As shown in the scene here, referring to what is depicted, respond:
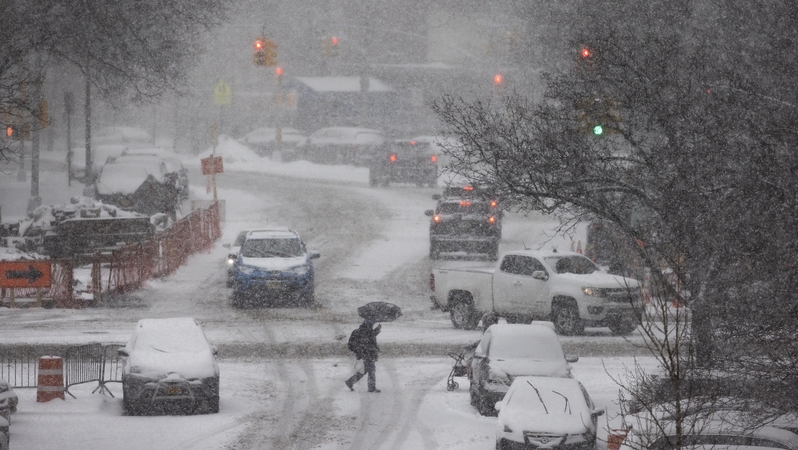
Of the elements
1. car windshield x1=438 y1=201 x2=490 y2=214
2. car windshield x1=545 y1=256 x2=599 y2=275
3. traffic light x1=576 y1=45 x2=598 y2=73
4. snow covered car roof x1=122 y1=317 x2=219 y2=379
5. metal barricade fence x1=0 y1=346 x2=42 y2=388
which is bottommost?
metal barricade fence x1=0 y1=346 x2=42 y2=388

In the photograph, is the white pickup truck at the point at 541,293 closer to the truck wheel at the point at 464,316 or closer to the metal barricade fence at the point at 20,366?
the truck wheel at the point at 464,316

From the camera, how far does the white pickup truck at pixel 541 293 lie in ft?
72.6

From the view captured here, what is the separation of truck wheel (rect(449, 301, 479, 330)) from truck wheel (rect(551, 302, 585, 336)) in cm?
190

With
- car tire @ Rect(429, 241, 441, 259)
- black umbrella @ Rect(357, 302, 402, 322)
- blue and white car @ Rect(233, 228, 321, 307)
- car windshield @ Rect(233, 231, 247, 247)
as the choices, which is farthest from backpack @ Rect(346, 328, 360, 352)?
car tire @ Rect(429, 241, 441, 259)

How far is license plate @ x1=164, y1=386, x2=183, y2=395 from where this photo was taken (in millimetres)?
15344

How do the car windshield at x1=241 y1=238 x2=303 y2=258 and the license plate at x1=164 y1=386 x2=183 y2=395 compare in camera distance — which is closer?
the license plate at x1=164 y1=386 x2=183 y2=395

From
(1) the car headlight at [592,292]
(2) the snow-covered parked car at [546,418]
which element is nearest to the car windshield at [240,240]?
(1) the car headlight at [592,292]

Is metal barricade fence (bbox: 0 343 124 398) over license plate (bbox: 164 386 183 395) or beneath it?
beneath

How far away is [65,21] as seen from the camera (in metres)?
20.4

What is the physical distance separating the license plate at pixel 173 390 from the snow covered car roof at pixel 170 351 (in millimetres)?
186

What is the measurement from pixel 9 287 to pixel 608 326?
1290 cm

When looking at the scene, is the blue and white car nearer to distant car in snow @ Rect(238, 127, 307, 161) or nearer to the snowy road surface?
the snowy road surface

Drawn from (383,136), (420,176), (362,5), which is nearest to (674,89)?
(420,176)

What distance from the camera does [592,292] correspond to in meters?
22.0
